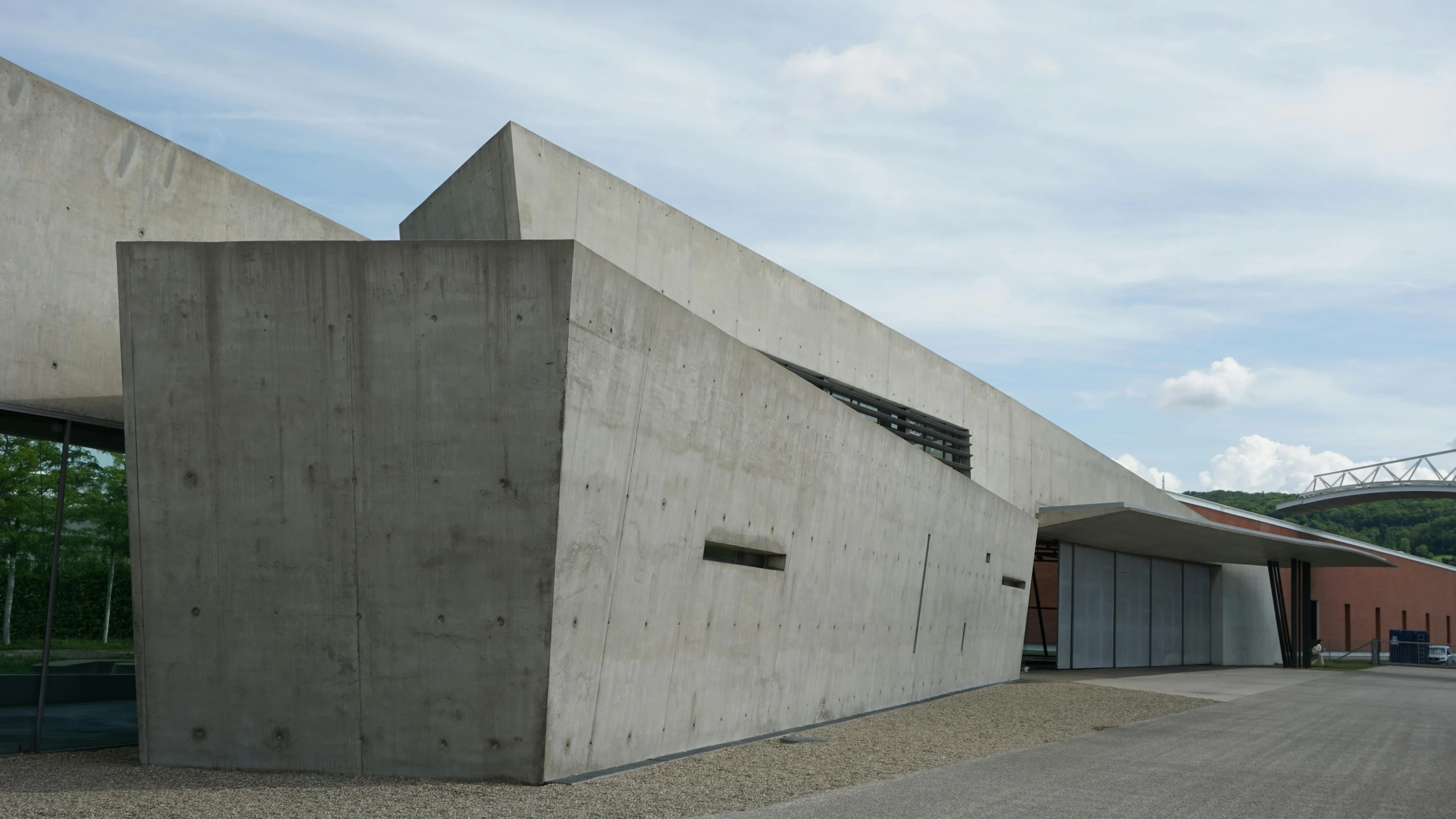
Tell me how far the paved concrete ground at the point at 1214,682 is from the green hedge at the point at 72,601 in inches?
604

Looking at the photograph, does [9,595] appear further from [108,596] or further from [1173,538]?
[1173,538]

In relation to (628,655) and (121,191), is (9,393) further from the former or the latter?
(628,655)

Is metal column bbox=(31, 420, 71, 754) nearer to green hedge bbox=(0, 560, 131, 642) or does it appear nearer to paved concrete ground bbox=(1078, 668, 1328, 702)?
green hedge bbox=(0, 560, 131, 642)

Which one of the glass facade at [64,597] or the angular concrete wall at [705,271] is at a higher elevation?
the angular concrete wall at [705,271]

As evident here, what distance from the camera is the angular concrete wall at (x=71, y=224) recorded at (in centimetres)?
838

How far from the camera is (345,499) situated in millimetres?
7766

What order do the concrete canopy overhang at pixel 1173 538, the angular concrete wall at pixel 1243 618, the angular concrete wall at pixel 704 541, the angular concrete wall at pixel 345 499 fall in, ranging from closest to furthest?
the angular concrete wall at pixel 345 499
the angular concrete wall at pixel 704 541
the concrete canopy overhang at pixel 1173 538
the angular concrete wall at pixel 1243 618

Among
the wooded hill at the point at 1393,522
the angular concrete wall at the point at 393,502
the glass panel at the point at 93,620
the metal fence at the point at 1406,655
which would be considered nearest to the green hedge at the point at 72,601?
the glass panel at the point at 93,620

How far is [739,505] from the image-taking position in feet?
32.4

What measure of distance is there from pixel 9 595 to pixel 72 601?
0.48 m

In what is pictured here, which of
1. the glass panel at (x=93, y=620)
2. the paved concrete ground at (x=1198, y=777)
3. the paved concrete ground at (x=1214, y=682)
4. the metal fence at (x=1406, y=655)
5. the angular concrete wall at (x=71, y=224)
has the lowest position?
the metal fence at (x=1406, y=655)

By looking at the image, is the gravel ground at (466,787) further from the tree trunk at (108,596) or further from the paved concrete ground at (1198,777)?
the tree trunk at (108,596)

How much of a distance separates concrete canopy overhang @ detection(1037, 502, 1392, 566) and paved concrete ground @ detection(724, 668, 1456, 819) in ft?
24.8

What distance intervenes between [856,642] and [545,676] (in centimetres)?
598
